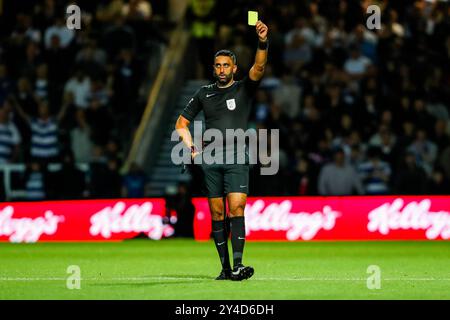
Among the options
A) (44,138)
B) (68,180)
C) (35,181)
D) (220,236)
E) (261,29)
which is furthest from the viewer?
(44,138)

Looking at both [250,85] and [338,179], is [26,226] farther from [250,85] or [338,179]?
[250,85]

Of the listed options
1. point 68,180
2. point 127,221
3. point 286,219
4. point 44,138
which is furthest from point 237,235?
point 44,138

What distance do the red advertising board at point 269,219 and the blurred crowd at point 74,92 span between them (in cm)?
116

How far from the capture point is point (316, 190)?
22.1m

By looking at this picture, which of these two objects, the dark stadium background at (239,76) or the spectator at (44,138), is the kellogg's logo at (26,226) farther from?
the spectator at (44,138)

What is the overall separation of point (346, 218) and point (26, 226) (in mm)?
5646

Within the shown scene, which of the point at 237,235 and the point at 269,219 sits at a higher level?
the point at 237,235

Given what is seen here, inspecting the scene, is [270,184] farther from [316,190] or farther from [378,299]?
[378,299]

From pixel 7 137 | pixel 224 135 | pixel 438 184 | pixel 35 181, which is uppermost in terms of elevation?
pixel 224 135

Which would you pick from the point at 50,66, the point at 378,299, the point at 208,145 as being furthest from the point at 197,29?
the point at 378,299

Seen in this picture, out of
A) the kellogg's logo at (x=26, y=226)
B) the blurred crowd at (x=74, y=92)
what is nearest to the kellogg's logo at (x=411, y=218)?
the blurred crowd at (x=74, y=92)

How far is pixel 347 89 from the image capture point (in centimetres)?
2338

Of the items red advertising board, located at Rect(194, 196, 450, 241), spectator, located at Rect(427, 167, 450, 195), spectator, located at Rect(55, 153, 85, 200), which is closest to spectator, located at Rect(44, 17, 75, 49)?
spectator, located at Rect(55, 153, 85, 200)

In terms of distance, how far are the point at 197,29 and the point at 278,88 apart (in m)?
2.71
